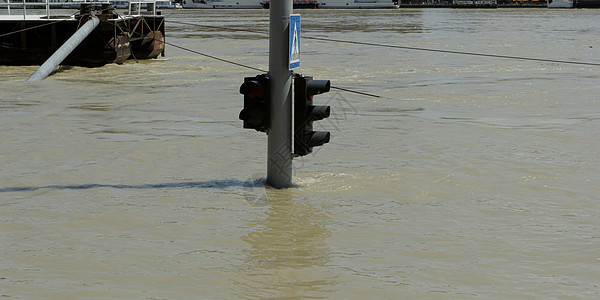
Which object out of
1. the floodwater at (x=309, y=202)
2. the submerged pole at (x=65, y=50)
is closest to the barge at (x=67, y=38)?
the submerged pole at (x=65, y=50)

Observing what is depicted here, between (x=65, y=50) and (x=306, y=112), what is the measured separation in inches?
758

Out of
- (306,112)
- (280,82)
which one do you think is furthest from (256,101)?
(306,112)

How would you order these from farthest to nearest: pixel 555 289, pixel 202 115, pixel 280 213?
pixel 202 115, pixel 280 213, pixel 555 289

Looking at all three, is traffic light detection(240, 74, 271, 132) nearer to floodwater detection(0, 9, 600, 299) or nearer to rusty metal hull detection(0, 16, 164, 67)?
floodwater detection(0, 9, 600, 299)

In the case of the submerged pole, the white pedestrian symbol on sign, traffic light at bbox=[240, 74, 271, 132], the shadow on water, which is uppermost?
the white pedestrian symbol on sign

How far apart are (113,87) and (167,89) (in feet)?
5.53

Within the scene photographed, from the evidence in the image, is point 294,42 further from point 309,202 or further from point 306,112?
point 309,202

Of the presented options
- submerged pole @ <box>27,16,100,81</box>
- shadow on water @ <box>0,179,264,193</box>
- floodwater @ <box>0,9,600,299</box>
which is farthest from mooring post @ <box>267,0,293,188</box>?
submerged pole @ <box>27,16,100,81</box>

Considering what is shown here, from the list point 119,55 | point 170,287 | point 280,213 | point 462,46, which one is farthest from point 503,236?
point 462,46

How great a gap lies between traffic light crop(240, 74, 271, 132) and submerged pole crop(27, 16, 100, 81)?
53.5 ft

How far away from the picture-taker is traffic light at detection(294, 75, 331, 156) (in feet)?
30.1

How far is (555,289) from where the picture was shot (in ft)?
21.5

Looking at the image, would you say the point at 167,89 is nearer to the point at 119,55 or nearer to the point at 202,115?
the point at 202,115

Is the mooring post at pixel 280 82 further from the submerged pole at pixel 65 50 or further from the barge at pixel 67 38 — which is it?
the barge at pixel 67 38
